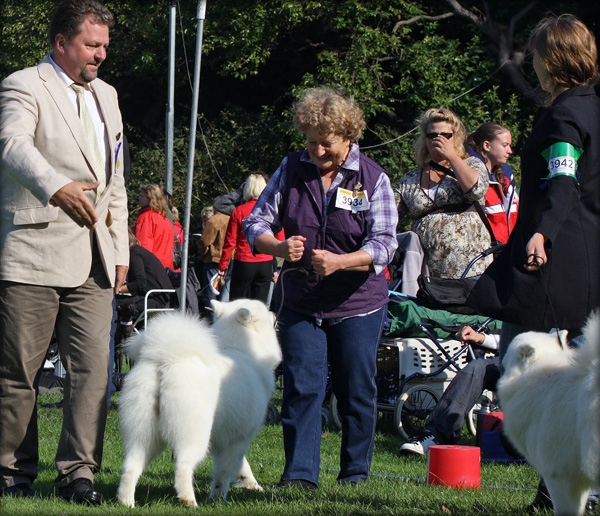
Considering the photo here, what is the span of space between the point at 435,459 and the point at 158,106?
63.6 feet

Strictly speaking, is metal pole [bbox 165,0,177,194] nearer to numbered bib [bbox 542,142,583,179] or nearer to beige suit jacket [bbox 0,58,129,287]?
beige suit jacket [bbox 0,58,129,287]

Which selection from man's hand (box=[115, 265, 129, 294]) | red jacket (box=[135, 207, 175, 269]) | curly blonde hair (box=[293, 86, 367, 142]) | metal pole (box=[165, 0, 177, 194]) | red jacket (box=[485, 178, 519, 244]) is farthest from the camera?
metal pole (box=[165, 0, 177, 194])

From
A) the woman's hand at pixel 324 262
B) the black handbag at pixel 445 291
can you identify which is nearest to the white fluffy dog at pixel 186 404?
the woman's hand at pixel 324 262

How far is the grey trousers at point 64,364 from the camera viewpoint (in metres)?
4.07

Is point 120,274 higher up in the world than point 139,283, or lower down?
higher up

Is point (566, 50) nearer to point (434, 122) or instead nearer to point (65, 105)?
point (65, 105)

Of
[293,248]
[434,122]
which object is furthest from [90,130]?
[434,122]

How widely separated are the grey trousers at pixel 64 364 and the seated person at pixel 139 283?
20.1 ft

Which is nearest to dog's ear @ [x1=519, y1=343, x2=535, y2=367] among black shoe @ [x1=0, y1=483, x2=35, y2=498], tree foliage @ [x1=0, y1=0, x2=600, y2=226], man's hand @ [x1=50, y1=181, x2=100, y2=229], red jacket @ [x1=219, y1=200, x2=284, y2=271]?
man's hand @ [x1=50, y1=181, x2=100, y2=229]

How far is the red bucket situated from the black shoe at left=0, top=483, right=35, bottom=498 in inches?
85.0

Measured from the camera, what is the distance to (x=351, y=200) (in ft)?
14.6

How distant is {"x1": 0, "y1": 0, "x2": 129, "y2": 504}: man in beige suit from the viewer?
13.2ft

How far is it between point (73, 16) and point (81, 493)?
2.31 meters

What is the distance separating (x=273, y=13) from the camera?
58.0 feet
